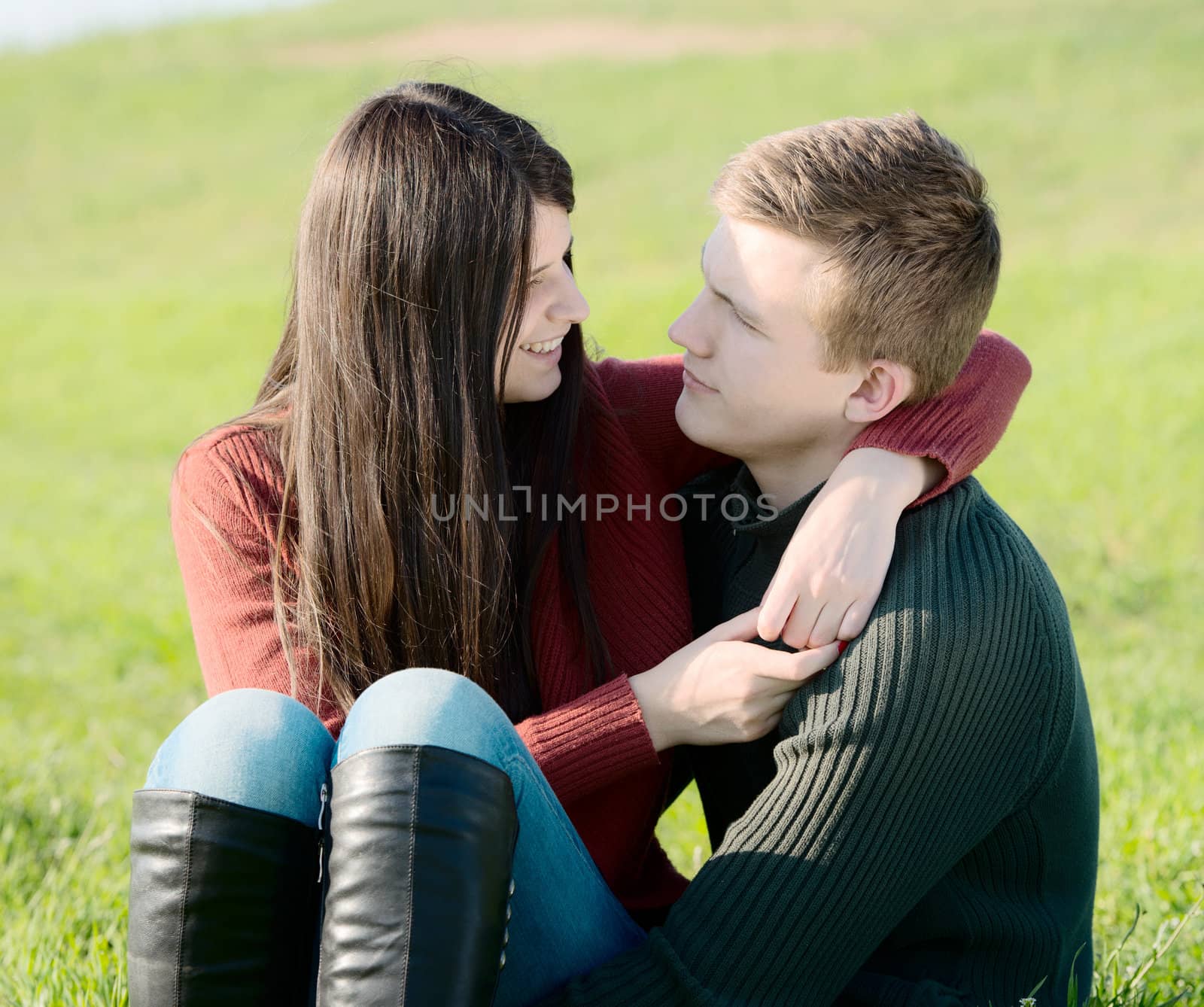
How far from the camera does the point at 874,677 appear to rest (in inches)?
77.2

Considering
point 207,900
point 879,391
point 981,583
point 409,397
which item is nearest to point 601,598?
point 409,397

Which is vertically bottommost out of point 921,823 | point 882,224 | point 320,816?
point 921,823

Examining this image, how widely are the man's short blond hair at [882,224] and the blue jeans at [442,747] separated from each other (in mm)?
971

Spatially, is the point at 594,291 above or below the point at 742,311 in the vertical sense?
below

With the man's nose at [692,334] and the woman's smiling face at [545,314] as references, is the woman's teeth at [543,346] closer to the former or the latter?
the woman's smiling face at [545,314]

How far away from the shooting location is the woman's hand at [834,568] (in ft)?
6.68

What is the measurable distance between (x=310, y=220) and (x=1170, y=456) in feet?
19.0

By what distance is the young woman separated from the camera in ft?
5.74

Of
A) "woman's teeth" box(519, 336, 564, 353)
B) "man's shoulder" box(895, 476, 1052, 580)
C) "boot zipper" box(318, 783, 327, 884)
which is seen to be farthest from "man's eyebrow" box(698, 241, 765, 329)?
"boot zipper" box(318, 783, 327, 884)

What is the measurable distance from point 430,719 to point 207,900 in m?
0.37

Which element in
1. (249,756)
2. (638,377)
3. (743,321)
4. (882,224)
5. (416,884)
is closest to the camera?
(416,884)

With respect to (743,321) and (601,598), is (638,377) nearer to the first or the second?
(743,321)

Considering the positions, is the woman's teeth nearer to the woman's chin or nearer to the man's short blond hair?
the woman's chin

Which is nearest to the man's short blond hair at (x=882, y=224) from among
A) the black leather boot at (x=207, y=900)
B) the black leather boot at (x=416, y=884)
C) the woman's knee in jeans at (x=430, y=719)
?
the woman's knee in jeans at (x=430, y=719)
